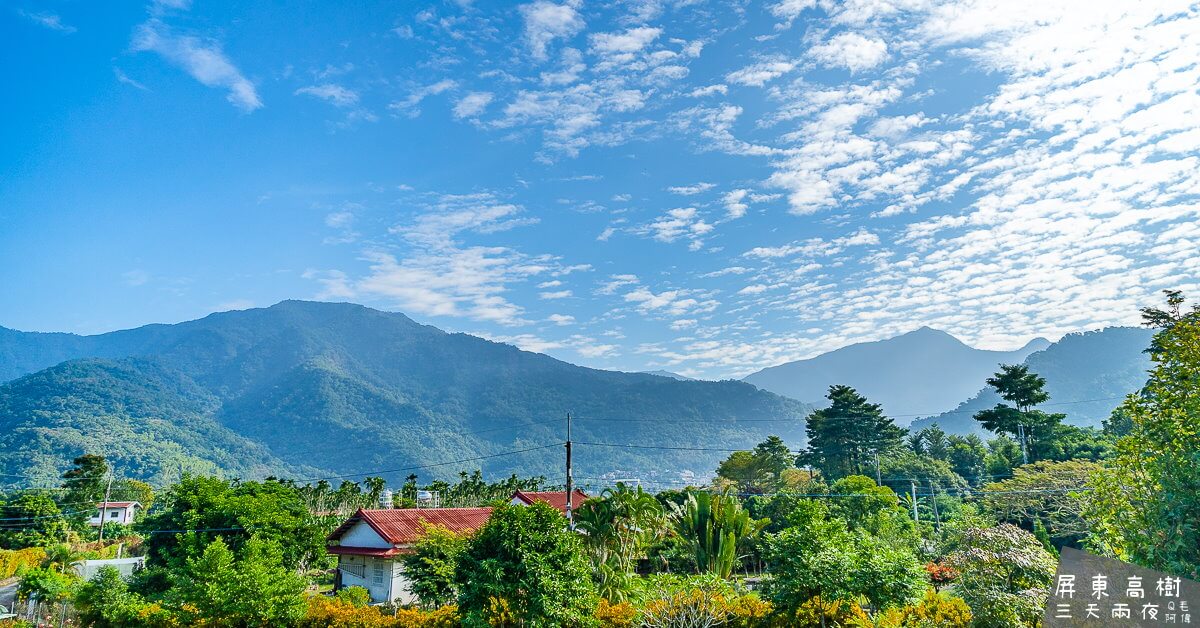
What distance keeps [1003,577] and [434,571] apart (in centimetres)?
1361

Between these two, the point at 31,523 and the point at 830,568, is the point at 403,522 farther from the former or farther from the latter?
the point at 31,523

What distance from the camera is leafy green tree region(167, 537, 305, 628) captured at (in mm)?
13375

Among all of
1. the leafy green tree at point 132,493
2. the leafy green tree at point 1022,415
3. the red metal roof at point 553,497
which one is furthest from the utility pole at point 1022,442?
the leafy green tree at point 132,493

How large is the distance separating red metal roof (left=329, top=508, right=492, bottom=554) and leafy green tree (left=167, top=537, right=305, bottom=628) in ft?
25.5

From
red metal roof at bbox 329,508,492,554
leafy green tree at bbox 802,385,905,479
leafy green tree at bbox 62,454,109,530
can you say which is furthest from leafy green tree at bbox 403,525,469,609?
leafy green tree at bbox 802,385,905,479

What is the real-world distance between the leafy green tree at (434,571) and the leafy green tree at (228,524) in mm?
4411

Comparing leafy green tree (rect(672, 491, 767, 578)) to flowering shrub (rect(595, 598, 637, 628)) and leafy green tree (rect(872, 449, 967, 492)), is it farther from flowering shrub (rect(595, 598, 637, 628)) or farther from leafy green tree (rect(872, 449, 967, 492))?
leafy green tree (rect(872, 449, 967, 492))

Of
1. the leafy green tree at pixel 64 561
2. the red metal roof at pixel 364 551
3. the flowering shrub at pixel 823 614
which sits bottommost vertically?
the leafy green tree at pixel 64 561

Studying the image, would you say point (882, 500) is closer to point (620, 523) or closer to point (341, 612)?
point (620, 523)

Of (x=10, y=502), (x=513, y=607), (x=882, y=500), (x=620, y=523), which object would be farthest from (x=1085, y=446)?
(x=10, y=502)

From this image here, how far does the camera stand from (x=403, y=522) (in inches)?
998

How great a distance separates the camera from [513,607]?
11.6 m

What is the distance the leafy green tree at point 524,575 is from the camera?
11570 millimetres

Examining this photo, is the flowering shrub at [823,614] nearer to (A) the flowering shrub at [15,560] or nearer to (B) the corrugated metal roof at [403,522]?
(B) the corrugated metal roof at [403,522]
